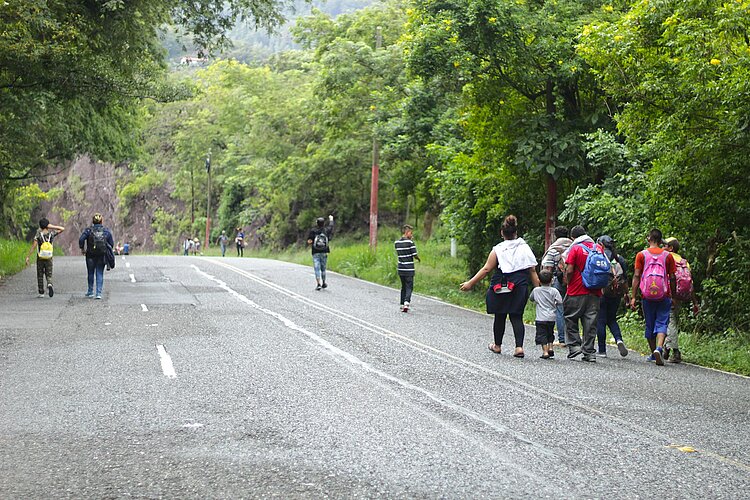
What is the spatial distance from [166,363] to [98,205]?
84487 millimetres

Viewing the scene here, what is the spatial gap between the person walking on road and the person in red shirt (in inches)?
22.9

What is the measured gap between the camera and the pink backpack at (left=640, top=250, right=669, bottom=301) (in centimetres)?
1195

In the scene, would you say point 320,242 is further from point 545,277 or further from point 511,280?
point 511,280

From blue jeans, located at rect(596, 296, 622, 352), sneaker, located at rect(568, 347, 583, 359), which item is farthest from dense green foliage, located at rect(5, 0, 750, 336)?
sneaker, located at rect(568, 347, 583, 359)

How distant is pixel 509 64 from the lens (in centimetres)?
1950

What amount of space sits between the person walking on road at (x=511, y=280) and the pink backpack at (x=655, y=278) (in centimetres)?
152

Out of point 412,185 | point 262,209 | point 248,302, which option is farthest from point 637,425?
point 262,209

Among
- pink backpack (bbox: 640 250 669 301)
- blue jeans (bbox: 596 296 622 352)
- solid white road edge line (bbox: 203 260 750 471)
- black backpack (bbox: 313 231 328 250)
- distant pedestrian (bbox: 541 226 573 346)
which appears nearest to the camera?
solid white road edge line (bbox: 203 260 750 471)

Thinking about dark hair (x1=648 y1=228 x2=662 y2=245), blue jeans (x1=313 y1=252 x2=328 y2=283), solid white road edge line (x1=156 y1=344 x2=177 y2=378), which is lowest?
solid white road edge line (x1=156 y1=344 x2=177 y2=378)

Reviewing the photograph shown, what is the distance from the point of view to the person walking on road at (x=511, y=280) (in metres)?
12.0

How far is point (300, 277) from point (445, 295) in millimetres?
5829

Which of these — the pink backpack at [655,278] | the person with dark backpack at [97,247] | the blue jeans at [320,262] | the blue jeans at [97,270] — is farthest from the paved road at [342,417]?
the blue jeans at [320,262]

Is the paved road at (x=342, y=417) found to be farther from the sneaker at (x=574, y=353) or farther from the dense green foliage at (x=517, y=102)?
the dense green foliage at (x=517, y=102)

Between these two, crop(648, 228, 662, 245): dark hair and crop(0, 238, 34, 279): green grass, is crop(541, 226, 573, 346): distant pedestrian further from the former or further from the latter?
crop(0, 238, 34, 279): green grass
